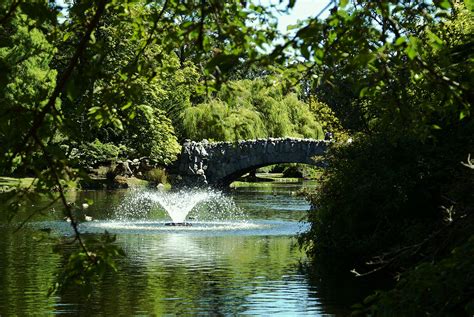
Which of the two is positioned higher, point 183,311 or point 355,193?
point 355,193

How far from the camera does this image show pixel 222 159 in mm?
53000

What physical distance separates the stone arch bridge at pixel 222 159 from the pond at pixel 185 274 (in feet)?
59.4

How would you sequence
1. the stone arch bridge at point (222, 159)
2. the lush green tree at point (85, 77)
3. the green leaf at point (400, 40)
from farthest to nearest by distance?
the stone arch bridge at point (222, 159)
the lush green tree at point (85, 77)
the green leaf at point (400, 40)

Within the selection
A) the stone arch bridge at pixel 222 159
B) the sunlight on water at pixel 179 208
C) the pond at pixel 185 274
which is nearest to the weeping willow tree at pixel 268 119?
the stone arch bridge at pixel 222 159

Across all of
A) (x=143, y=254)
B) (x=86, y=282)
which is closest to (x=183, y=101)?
(x=143, y=254)

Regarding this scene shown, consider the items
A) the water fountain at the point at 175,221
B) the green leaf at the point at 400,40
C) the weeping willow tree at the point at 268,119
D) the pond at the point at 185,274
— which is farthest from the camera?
the weeping willow tree at the point at 268,119

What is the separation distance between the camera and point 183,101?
2261 inches

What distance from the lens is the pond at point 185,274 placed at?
15383 mm

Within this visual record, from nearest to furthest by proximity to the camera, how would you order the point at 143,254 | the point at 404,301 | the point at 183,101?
1. the point at 404,301
2. the point at 143,254
3. the point at 183,101

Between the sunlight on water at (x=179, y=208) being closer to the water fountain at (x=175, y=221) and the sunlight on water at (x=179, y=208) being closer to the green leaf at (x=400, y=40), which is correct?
the water fountain at (x=175, y=221)

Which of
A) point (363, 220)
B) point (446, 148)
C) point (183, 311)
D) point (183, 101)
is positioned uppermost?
point (183, 101)

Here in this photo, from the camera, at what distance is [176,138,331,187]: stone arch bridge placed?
50.2m

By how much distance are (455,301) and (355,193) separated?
1263cm

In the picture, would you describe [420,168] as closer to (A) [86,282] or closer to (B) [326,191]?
(B) [326,191]
